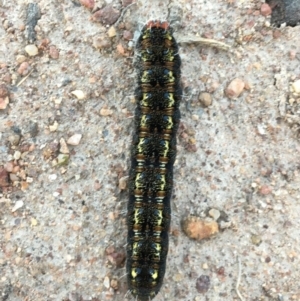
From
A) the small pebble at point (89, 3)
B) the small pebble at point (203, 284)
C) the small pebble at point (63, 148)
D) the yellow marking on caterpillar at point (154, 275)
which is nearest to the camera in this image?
the yellow marking on caterpillar at point (154, 275)

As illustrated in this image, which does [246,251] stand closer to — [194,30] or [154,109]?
[154,109]

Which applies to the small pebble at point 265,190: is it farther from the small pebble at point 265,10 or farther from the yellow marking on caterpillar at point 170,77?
the small pebble at point 265,10

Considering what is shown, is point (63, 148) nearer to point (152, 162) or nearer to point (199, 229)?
point (152, 162)

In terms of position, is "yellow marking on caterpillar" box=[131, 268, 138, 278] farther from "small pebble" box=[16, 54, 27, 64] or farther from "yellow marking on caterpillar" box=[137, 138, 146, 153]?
"small pebble" box=[16, 54, 27, 64]

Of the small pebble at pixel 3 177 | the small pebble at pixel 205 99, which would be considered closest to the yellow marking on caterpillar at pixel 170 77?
the small pebble at pixel 205 99

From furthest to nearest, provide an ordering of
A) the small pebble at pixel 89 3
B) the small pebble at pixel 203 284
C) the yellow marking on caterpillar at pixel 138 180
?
the small pebble at pixel 89 3 < the small pebble at pixel 203 284 < the yellow marking on caterpillar at pixel 138 180

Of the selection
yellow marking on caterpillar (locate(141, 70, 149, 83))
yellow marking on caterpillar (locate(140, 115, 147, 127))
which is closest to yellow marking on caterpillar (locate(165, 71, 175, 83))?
yellow marking on caterpillar (locate(141, 70, 149, 83))
